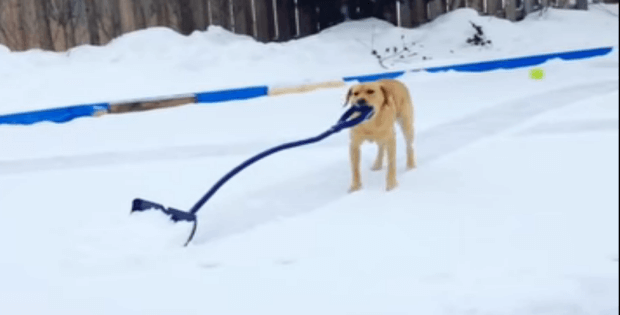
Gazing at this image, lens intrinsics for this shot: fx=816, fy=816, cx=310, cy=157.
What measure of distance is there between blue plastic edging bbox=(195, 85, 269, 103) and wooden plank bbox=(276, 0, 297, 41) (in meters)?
2.12

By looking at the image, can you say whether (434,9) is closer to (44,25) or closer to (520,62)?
(520,62)

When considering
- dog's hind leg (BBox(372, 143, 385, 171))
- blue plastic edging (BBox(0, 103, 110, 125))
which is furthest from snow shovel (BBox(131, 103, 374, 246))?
blue plastic edging (BBox(0, 103, 110, 125))

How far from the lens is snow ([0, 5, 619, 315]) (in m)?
2.28

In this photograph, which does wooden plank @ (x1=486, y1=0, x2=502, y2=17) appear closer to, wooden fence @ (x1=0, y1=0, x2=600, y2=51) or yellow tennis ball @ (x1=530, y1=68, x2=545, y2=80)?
wooden fence @ (x1=0, y1=0, x2=600, y2=51)

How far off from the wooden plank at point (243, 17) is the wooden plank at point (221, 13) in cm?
8

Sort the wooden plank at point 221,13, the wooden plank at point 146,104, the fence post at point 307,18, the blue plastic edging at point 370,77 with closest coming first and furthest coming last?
the wooden plank at point 146,104
the blue plastic edging at point 370,77
the wooden plank at point 221,13
the fence post at point 307,18

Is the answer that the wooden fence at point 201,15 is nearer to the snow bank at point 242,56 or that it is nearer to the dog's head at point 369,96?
the snow bank at point 242,56

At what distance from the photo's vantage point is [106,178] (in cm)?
400

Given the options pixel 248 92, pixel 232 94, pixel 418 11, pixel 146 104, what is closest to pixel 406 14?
pixel 418 11

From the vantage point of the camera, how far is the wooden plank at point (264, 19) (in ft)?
27.0

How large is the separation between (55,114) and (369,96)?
3228 millimetres

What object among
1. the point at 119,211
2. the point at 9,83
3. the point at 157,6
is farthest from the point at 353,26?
the point at 119,211

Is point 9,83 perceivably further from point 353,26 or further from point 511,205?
point 511,205

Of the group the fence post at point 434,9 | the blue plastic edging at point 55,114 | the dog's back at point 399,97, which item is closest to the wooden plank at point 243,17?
the fence post at point 434,9
